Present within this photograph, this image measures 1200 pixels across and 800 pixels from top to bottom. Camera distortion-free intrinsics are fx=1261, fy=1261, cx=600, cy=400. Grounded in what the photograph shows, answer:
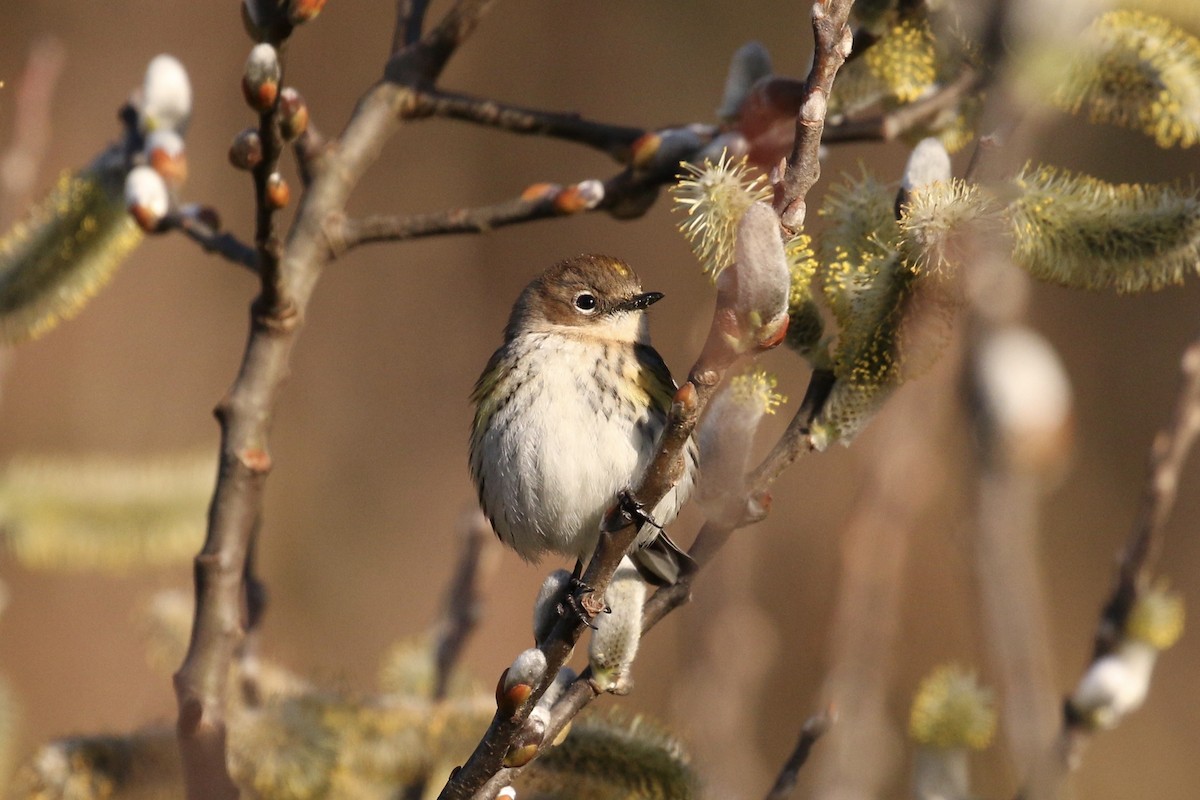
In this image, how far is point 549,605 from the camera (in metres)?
1.74

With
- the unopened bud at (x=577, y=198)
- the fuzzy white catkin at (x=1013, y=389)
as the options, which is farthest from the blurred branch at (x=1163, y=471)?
the unopened bud at (x=577, y=198)

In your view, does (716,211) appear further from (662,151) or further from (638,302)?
(638,302)

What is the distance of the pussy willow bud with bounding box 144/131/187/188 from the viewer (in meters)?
2.27

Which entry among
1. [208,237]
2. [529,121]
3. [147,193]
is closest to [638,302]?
[529,121]

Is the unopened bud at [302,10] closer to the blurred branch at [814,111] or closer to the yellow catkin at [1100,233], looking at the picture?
the blurred branch at [814,111]

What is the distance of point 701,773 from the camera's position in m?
1.85

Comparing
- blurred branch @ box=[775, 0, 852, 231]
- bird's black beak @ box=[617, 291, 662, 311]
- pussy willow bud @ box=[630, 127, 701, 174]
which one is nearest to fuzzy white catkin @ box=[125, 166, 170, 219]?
pussy willow bud @ box=[630, 127, 701, 174]

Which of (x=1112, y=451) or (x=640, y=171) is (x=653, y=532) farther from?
(x=1112, y=451)

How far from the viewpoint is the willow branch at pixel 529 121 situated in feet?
7.84

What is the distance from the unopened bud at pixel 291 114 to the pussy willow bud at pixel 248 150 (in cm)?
5

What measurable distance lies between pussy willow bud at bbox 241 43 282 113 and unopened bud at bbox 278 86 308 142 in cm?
10

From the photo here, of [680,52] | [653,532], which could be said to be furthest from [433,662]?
[680,52]

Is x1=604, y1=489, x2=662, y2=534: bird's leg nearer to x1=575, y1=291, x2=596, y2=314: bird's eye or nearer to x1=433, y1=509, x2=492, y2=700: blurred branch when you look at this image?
x1=433, y1=509, x2=492, y2=700: blurred branch

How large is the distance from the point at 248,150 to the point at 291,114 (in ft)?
0.30
